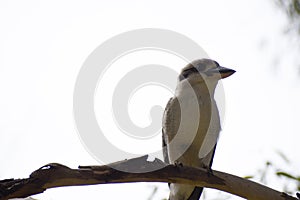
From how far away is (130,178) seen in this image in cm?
257

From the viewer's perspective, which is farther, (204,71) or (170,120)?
(204,71)

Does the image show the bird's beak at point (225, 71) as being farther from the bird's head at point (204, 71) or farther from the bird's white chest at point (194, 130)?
the bird's white chest at point (194, 130)

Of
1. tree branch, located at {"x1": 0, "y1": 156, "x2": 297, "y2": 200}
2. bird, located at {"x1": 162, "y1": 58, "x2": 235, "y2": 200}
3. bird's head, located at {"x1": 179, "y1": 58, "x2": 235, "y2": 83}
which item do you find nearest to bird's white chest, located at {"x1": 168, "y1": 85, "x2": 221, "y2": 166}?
bird, located at {"x1": 162, "y1": 58, "x2": 235, "y2": 200}

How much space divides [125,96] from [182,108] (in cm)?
39

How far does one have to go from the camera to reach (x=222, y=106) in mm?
3848

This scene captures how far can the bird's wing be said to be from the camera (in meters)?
3.71

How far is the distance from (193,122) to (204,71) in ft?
1.46

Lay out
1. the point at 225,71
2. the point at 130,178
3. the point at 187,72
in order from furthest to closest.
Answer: the point at 187,72
the point at 225,71
the point at 130,178

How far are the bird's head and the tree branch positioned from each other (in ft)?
3.89

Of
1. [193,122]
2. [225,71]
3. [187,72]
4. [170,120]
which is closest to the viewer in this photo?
[193,122]

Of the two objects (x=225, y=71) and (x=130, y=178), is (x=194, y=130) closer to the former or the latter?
(x=225, y=71)

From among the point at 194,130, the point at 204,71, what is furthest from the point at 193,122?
the point at 204,71

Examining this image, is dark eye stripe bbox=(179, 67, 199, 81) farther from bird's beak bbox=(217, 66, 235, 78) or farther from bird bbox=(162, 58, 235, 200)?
bird's beak bbox=(217, 66, 235, 78)

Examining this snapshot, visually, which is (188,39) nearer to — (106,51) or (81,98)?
(106,51)
